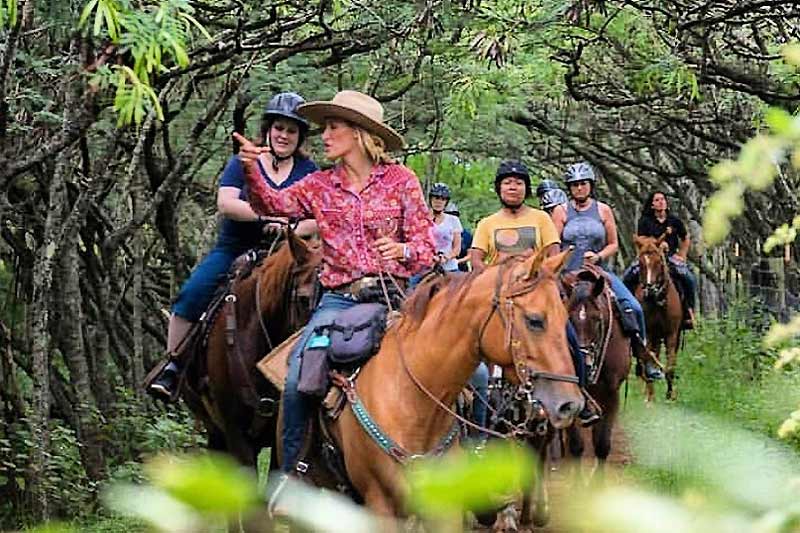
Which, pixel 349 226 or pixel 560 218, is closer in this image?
pixel 349 226

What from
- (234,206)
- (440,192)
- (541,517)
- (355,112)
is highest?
(355,112)

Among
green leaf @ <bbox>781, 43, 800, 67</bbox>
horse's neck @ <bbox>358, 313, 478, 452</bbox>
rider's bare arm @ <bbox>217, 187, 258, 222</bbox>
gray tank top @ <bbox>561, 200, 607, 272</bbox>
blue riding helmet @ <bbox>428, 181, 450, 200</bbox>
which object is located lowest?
horse's neck @ <bbox>358, 313, 478, 452</bbox>

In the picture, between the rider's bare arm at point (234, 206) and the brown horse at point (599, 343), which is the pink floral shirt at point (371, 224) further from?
the brown horse at point (599, 343)

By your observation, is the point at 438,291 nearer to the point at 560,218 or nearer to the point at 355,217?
the point at 355,217

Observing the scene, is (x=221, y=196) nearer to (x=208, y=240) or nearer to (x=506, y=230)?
(x=506, y=230)

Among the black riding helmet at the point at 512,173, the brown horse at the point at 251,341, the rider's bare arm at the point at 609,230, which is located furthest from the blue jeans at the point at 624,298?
the brown horse at the point at 251,341

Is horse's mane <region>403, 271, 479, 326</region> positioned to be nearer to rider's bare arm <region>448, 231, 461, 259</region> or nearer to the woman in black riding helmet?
the woman in black riding helmet

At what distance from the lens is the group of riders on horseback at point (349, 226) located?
275 inches

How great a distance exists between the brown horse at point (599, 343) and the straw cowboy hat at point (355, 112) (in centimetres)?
388

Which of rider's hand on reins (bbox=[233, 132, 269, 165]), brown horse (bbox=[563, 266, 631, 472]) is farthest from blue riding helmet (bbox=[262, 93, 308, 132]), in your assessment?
brown horse (bbox=[563, 266, 631, 472])

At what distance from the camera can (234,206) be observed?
850 centimetres

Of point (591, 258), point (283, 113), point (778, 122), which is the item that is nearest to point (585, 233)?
point (591, 258)

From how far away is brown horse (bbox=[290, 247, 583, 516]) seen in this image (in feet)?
20.7

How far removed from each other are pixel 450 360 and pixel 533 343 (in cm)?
37
